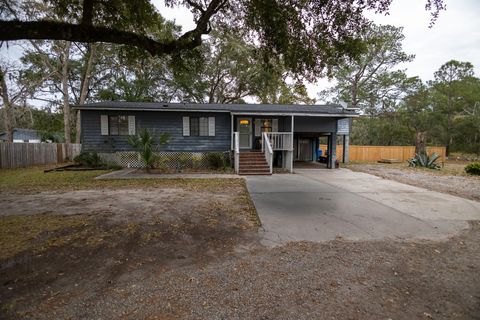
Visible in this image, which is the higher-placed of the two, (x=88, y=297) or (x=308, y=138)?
(x=308, y=138)

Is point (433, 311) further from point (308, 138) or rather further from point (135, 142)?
point (308, 138)

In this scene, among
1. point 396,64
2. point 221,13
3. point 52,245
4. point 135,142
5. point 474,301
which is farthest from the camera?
point 396,64

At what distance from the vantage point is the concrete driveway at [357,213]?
408cm

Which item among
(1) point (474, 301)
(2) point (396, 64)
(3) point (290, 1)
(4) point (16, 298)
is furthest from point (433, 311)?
(2) point (396, 64)

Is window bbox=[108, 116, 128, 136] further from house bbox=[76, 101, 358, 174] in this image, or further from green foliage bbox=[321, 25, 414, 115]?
green foliage bbox=[321, 25, 414, 115]

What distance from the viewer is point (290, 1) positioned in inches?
224

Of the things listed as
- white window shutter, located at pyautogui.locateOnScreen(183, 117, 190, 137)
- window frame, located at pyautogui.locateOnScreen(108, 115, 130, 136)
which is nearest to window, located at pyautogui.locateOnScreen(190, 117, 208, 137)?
white window shutter, located at pyautogui.locateOnScreen(183, 117, 190, 137)

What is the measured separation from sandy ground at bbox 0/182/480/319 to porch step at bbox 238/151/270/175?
6.83 m

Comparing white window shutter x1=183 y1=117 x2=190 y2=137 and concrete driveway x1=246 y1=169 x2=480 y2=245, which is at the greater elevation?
white window shutter x1=183 y1=117 x2=190 y2=137

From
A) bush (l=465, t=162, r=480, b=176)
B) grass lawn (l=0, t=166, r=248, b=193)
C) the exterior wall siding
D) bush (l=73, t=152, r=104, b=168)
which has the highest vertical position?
the exterior wall siding

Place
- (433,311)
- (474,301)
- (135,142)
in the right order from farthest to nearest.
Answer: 1. (135,142)
2. (474,301)
3. (433,311)

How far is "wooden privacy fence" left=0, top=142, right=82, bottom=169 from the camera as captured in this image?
13.1 m

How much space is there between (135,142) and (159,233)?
842 cm

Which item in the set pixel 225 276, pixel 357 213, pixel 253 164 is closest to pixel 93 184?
pixel 253 164
